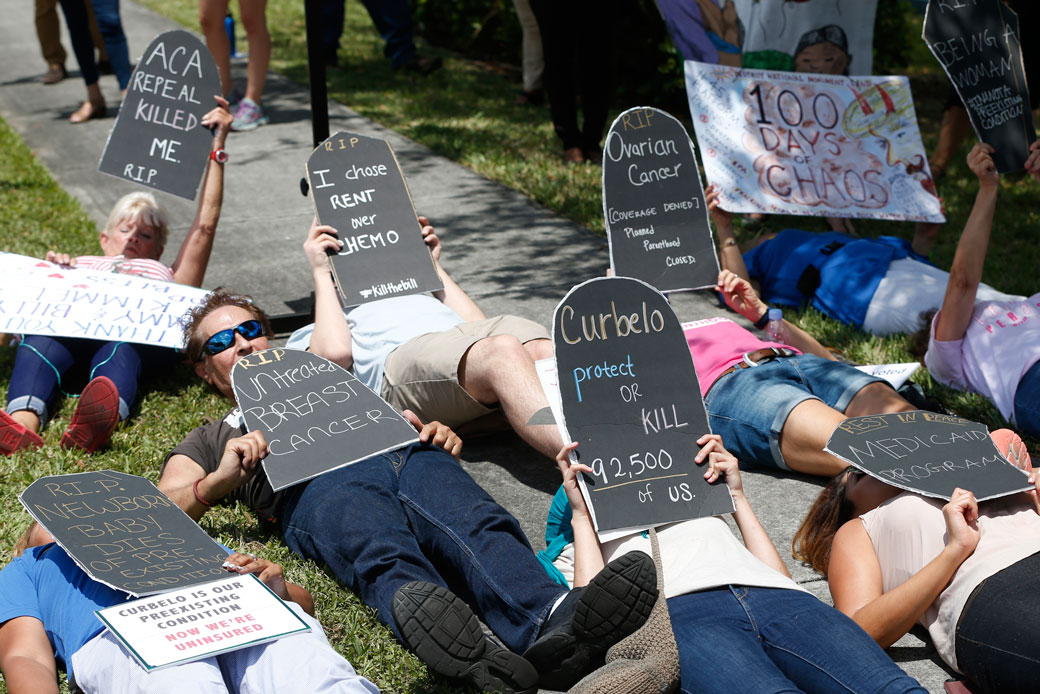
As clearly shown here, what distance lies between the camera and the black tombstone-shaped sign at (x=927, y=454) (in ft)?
9.08

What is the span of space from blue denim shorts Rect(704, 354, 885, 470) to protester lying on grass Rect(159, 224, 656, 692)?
102 cm

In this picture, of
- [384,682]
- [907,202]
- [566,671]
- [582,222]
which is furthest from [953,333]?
[582,222]

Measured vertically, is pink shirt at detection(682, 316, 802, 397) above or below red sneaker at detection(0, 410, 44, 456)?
above

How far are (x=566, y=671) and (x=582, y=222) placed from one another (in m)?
4.38

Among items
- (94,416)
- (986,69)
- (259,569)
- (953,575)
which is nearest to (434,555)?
(259,569)

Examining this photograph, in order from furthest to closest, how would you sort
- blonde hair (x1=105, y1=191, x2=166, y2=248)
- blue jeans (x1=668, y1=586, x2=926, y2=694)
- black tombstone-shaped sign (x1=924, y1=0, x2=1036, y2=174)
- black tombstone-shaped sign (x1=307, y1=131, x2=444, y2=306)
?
blonde hair (x1=105, y1=191, x2=166, y2=248), black tombstone-shaped sign (x1=924, y1=0, x2=1036, y2=174), black tombstone-shaped sign (x1=307, y1=131, x2=444, y2=306), blue jeans (x1=668, y1=586, x2=926, y2=694)

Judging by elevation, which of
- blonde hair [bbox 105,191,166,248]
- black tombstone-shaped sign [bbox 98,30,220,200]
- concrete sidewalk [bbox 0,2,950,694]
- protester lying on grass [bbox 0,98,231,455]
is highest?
black tombstone-shaped sign [bbox 98,30,220,200]

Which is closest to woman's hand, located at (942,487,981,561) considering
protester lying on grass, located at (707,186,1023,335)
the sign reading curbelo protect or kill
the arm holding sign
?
the sign reading curbelo protect or kill

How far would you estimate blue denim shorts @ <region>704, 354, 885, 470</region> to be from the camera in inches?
139

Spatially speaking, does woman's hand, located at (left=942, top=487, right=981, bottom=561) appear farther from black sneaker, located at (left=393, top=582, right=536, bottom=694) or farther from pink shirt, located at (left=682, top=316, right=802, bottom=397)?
pink shirt, located at (left=682, top=316, right=802, bottom=397)

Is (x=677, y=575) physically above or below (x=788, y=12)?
below

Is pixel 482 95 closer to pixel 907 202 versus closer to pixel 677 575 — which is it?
pixel 907 202

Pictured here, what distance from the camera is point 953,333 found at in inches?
154

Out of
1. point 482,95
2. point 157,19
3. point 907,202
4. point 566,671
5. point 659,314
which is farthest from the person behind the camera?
point 157,19
